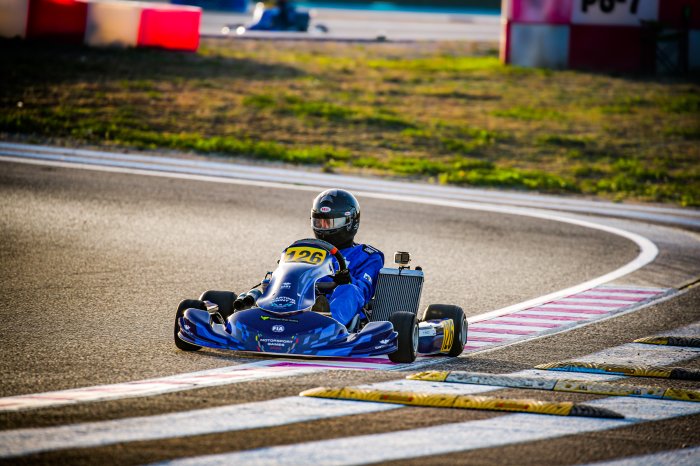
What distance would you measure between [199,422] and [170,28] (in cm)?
2265

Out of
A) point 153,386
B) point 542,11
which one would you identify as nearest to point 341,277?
point 153,386

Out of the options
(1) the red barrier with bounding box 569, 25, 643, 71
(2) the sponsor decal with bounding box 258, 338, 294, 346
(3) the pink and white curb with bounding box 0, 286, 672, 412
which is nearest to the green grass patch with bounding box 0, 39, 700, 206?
(1) the red barrier with bounding box 569, 25, 643, 71

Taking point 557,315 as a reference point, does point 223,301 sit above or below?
above

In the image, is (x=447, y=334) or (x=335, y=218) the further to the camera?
(x=335, y=218)

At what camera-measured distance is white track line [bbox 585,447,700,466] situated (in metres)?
5.53

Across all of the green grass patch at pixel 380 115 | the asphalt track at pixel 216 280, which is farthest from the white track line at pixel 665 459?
the green grass patch at pixel 380 115

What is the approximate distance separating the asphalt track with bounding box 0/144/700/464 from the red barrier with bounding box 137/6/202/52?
10.7 metres

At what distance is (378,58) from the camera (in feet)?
103

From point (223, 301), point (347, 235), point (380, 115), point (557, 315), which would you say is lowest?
point (557, 315)

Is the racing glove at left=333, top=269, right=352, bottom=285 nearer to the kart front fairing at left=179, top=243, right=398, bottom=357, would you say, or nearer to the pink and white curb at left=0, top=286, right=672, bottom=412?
the kart front fairing at left=179, top=243, right=398, bottom=357

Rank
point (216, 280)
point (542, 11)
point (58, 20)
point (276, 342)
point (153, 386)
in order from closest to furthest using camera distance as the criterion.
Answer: point (153, 386)
point (276, 342)
point (216, 280)
point (58, 20)
point (542, 11)

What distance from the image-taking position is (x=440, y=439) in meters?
5.77

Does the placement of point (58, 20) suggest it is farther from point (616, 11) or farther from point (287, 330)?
point (287, 330)

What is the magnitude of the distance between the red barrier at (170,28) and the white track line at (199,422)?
68.1 feet
